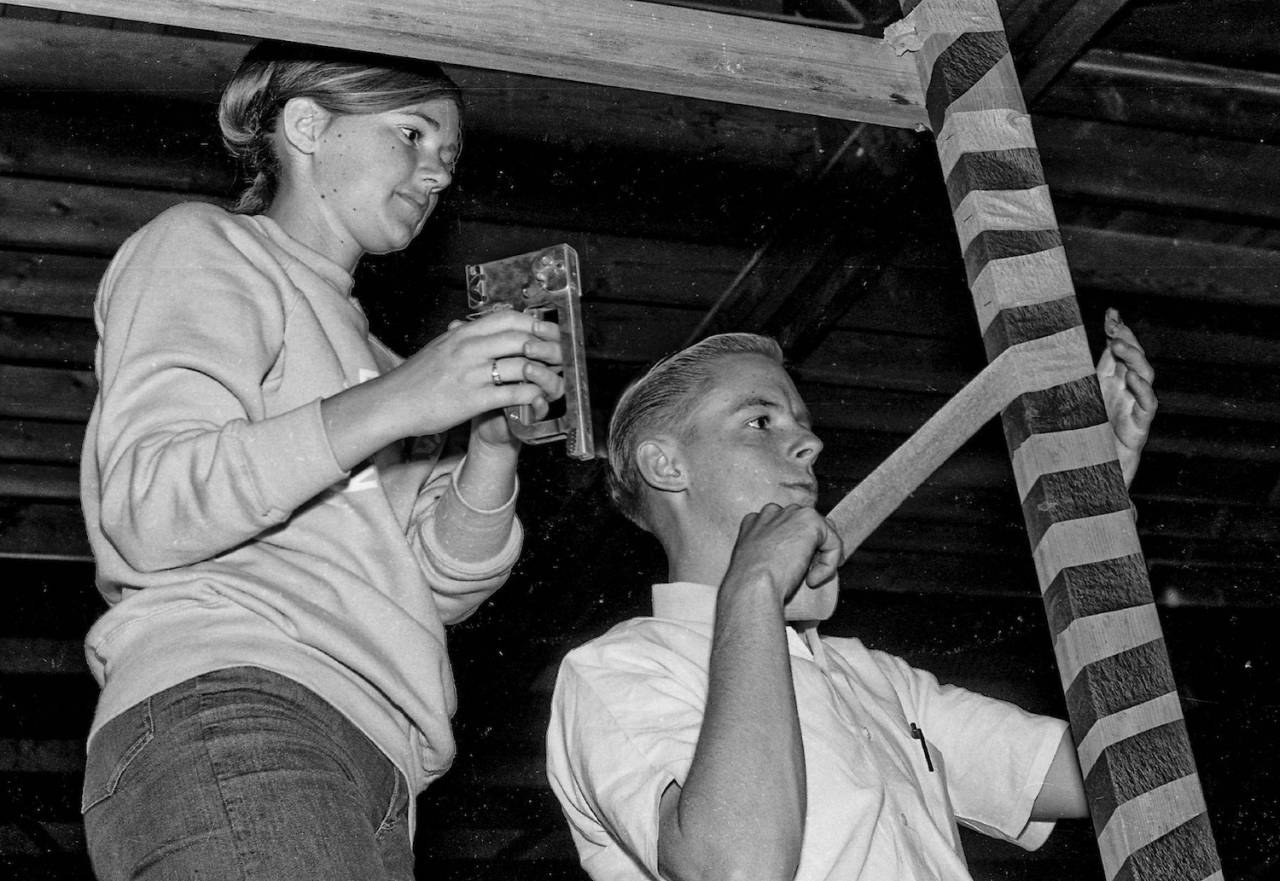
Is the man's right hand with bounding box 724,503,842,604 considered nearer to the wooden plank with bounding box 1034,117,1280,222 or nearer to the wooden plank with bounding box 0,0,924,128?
the wooden plank with bounding box 0,0,924,128

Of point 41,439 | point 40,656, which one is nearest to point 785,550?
point 41,439

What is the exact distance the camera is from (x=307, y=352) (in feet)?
5.24

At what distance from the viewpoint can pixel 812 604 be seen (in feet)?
6.20

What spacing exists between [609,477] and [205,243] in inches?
28.0

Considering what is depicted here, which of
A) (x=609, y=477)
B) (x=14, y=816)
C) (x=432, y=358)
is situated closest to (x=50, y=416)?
(x=14, y=816)

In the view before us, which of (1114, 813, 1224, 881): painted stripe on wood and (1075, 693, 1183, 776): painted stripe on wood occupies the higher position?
(1075, 693, 1183, 776): painted stripe on wood

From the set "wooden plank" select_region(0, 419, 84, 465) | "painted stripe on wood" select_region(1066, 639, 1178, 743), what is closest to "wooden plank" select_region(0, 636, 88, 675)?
"wooden plank" select_region(0, 419, 84, 465)

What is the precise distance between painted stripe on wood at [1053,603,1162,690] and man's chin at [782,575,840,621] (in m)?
0.26

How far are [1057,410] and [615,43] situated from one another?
2.00 ft

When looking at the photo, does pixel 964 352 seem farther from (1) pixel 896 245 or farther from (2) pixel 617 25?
(2) pixel 617 25

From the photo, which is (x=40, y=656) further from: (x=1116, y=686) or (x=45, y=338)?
(x=1116, y=686)

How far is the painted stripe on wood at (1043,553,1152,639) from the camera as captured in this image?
174 cm

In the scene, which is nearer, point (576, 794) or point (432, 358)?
point (432, 358)

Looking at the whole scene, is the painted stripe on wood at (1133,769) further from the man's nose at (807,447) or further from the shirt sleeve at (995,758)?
the man's nose at (807,447)
